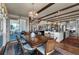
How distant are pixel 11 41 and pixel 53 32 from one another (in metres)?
0.82

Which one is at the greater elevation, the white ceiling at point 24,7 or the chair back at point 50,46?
the white ceiling at point 24,7

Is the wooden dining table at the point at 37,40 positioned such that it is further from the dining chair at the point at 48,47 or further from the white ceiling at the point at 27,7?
the white ceiling at the point at 27,7

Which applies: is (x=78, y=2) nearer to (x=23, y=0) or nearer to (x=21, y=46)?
(x=23, y=0)

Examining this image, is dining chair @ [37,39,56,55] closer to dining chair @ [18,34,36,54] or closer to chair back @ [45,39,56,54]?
chair back @ [45,39,56,54]

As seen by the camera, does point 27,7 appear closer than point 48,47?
Yes

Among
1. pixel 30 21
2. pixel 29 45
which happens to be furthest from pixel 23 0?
pixel 29 45

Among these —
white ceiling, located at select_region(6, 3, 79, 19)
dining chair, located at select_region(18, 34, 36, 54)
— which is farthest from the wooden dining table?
white ceiling, located at select_region(6, 3, 79, 19)

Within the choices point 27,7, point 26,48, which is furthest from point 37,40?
point 27,7

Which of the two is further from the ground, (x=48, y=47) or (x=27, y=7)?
(x=27, y=7)

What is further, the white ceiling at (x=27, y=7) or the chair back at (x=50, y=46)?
the chair back at (x=50, y=46)

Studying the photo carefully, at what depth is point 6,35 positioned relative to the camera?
2.20m

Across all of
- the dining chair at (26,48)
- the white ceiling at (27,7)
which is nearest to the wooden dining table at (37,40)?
the dining chair at (26,48)

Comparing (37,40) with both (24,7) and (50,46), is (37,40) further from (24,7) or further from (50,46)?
(24,7)

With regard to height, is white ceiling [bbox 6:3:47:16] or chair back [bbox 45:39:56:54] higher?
white ceiling [bbox 6:3:47:16]
